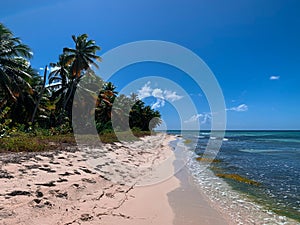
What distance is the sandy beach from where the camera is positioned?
3.83m

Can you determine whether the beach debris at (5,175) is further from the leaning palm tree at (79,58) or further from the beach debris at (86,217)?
the leaning palm tree at (79,58)

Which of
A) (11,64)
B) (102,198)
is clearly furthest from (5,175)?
(11,64)

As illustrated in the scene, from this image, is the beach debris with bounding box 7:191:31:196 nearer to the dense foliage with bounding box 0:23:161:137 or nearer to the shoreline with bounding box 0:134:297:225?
the shoreline with bounding box 0:134:297:225

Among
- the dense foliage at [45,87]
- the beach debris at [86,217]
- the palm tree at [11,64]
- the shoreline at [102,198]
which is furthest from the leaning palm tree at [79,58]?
the beach debris at [86,217]

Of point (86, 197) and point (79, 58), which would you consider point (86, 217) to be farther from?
point (79, 58)

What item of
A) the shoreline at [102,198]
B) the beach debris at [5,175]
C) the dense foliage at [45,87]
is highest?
the dense foliage at [45,87]

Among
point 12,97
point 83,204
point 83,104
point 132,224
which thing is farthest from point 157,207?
point 83,104

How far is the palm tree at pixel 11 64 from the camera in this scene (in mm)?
15141

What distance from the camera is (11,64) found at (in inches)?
638

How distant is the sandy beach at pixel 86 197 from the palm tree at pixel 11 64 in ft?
35.6

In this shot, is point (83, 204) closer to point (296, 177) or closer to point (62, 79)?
point (296, 177)

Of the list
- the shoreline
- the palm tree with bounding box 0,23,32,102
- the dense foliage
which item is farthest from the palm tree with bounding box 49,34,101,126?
the shoreline

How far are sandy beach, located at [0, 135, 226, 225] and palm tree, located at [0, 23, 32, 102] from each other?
1084cm

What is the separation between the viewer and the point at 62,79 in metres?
23.7
